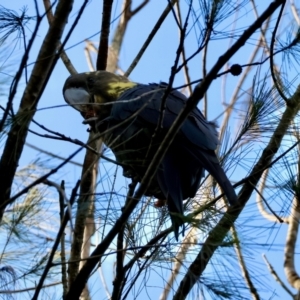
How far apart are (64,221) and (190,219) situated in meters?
0.29

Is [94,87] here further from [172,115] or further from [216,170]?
[216,170]

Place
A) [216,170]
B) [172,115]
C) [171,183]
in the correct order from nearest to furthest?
[216,170] < [171,183] < [172,115]

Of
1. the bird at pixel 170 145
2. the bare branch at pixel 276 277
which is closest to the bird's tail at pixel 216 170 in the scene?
the bird at pixel 170 145

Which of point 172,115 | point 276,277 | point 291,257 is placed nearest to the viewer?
point 172,115

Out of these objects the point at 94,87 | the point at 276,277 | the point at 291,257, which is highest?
the point at 94,87

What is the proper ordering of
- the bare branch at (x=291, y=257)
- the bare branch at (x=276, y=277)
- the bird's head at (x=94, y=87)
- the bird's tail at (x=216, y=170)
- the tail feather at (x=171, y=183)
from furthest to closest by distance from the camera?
the bird's head at (x=94, y=87)
the bare branch at (x=291, y=257)
the bare branch at (x=276, y=277)
the tail feather at (x=171, y=183)
the bird's tail at (x=216, y=170)

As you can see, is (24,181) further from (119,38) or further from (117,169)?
(119,38)

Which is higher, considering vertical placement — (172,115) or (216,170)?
(172,115)

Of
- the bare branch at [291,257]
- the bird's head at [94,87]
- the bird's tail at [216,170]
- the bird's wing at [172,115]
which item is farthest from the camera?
the bird's head at [94,87]

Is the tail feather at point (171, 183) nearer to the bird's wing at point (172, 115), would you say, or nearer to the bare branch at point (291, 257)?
the bird's wing at point (172, 115)

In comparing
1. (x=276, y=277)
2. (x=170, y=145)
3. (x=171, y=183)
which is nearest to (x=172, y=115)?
(x=170, y=145)

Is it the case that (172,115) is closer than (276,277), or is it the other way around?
(172,115)

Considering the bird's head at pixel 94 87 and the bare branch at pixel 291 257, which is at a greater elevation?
the bird's head at pixel 94 87

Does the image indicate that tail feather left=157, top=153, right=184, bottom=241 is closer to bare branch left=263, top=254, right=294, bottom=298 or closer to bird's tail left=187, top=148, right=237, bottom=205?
bird's tail left=187, top=148, right=237, bottom=205
